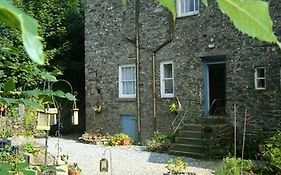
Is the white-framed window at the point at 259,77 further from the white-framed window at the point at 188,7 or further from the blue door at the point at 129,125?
the blue door at the point at 129,125

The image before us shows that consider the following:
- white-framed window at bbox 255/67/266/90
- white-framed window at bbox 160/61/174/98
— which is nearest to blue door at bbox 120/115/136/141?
white-framed window at bbox 160/61/174/98

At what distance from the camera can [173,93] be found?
14734 millimetres

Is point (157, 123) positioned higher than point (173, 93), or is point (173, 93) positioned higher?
point (173, 93)

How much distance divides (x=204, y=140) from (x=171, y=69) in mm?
→ 3191

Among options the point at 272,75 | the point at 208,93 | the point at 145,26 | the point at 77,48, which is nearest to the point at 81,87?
the point at 77,48

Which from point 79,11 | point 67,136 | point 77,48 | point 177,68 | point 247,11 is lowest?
point 67,136

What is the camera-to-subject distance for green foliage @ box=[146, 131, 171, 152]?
13.9 meters

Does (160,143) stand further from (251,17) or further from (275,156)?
(251,17)

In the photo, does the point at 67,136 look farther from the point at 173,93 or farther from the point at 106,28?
the point at 173,93

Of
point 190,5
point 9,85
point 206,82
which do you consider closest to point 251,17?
point 9,85

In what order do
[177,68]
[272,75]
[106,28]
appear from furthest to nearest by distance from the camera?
[106,28]
[177,68]
[272,75]

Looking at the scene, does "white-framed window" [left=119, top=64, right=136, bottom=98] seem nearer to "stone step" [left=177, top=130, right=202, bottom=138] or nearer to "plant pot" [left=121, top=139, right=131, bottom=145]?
"plant pot" [left=121, top=139, right=131, bottom=145]

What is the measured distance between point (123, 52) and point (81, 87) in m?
4.64

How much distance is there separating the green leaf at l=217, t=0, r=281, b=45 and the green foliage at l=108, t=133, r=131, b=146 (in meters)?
15.3
